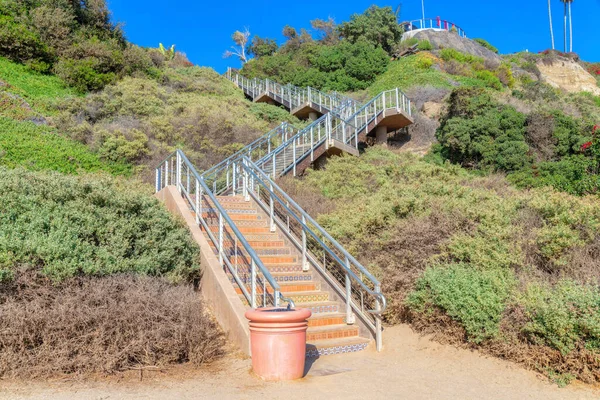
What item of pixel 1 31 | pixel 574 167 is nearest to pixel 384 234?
pixel 574 167

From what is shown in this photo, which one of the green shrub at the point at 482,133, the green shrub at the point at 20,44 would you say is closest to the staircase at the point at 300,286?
the green shrub at the point at 482,133

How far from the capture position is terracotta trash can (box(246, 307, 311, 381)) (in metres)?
4.45

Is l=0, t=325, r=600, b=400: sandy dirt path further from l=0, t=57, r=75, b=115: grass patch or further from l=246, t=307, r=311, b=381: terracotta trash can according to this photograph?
l=0, t=57, r=75, b=115: grass patch

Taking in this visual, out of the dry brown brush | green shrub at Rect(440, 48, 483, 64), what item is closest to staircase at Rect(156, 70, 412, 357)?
the dry brown brush

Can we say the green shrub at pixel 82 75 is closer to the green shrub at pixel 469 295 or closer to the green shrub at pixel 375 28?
the green shrub at pixel 469 295

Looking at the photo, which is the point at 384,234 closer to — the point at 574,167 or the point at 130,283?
the point at 130,283

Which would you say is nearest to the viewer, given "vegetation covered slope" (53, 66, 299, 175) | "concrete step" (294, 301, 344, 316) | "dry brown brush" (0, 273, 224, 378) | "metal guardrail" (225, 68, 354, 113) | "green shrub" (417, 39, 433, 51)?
"dry brown brush" (0, 273, 224, 378)

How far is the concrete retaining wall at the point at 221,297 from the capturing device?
17.6ft

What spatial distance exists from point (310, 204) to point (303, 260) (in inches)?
126

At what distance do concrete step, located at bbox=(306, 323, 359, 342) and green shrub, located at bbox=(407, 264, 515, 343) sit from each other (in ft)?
2.77

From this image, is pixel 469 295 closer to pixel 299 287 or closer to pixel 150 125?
pixel 299 287

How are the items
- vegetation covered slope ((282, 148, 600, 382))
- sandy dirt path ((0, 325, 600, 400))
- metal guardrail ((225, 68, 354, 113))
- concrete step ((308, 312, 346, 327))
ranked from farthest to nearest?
metal guardrail ((225, 68, 354, 113))
concrete step ((308, 312, 346, 327))
vegetation covered slope ((282, 148, 600, 382))
sandy dirt path ((0, 325, 600, 400))

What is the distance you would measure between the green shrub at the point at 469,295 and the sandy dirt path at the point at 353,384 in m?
0.36

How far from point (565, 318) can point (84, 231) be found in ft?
17.2
